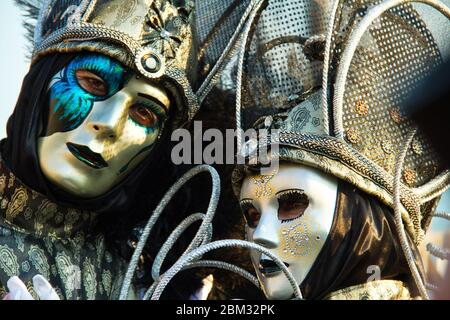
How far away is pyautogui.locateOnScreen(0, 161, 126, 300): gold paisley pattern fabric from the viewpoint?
11.3 feet

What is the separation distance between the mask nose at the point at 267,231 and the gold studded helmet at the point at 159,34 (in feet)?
1.89

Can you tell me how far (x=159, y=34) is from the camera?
142 inches

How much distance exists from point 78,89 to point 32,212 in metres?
0.37

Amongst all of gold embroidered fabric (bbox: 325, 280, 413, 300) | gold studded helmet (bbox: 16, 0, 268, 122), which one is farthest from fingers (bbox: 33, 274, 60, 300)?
gold studded helmet (bbox: 16, 0, 268, 122)

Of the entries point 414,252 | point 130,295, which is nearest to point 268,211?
point 414,252

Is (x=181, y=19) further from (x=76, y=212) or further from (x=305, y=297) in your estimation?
(x=305, y=297)

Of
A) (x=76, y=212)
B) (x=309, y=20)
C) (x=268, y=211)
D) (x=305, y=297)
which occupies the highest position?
(x=309, y=20)

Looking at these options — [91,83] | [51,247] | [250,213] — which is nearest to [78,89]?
[91,83]

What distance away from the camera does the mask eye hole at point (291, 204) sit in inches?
127

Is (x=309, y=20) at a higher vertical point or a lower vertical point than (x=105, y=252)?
higher

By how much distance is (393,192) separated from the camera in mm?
3229

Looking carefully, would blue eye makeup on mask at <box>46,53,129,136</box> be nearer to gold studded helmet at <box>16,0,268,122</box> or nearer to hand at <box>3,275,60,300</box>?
gold studded helmet at <box>16,0,268,122</box>

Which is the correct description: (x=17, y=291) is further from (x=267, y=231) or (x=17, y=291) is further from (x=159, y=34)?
(x=159, y=34)

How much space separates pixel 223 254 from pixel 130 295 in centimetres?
31
